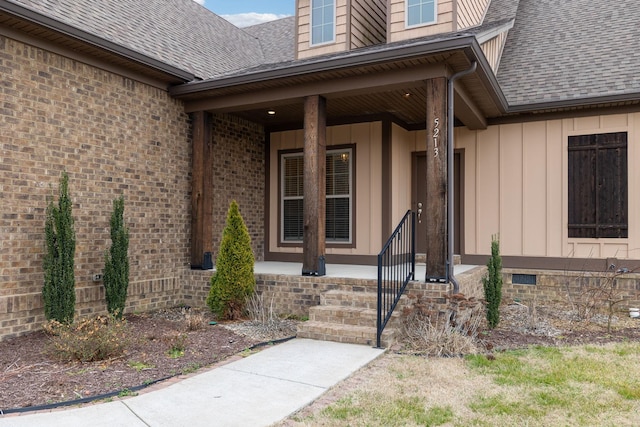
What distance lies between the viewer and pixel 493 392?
12.4 ft

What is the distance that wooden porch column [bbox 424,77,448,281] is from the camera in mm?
5699

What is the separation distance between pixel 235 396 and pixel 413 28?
20.8 feet

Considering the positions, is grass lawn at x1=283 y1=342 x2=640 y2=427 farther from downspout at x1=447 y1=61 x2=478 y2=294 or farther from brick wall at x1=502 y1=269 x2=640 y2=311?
brick wall at x1=502 y1=269 x2=640 y2=311

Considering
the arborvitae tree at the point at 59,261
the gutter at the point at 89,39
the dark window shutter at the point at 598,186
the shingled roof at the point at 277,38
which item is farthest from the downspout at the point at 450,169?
the shingled roof at the point at 277,38

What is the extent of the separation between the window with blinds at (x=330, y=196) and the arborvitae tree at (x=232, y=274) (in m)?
2.77

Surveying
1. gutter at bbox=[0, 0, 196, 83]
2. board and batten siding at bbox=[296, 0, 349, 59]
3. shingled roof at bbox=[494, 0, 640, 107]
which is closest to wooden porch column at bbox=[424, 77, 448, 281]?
shingled roof at bbox=[494, 0, 640, 107]

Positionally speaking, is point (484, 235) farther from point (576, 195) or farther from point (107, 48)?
point (107, 48)

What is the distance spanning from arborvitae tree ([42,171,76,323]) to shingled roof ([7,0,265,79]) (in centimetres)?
215

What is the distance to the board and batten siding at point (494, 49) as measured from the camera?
26.0ft

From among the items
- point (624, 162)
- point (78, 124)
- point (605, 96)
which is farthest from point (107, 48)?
point (624, 162)

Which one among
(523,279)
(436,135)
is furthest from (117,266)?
(523,279)

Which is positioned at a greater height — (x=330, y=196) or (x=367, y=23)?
(x=367, y=23)

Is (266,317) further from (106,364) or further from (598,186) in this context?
(598,186)

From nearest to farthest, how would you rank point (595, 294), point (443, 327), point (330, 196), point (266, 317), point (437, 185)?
1. point (443, 327)
2. point (437, 185)
3. point (266, 317)
4. point (595, 294)
5. point (330, 196)
